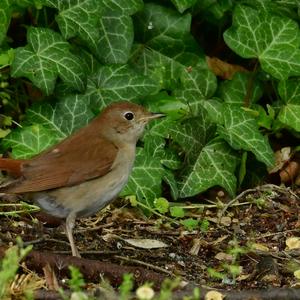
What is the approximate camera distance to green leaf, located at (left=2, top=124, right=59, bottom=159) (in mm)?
6867

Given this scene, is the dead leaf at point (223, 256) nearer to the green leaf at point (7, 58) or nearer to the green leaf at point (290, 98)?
the green leaf at point (290, 98)

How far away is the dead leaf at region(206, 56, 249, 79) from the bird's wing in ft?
7.22

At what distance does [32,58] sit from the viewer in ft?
22.9

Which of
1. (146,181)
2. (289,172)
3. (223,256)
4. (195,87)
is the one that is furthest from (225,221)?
(195,87)

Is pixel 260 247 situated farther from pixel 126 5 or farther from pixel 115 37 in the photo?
pixel 126 5

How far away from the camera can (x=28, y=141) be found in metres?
6.89

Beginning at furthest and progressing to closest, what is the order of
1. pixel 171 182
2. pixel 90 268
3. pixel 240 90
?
pixel 240 90 → pixel 171 182 → pixel 90 268

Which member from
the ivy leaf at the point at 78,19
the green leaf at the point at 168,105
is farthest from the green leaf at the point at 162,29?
the ivy leaf at the point at 78,19

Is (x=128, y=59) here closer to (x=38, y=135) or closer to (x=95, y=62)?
(x=95, y=62)

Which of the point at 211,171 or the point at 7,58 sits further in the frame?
the point at 211,171

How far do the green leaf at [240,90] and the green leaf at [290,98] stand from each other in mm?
235

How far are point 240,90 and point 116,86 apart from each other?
104cm

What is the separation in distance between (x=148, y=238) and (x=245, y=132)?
1.22 metres

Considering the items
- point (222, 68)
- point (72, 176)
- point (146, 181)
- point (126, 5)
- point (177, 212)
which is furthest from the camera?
point (222, 68)
